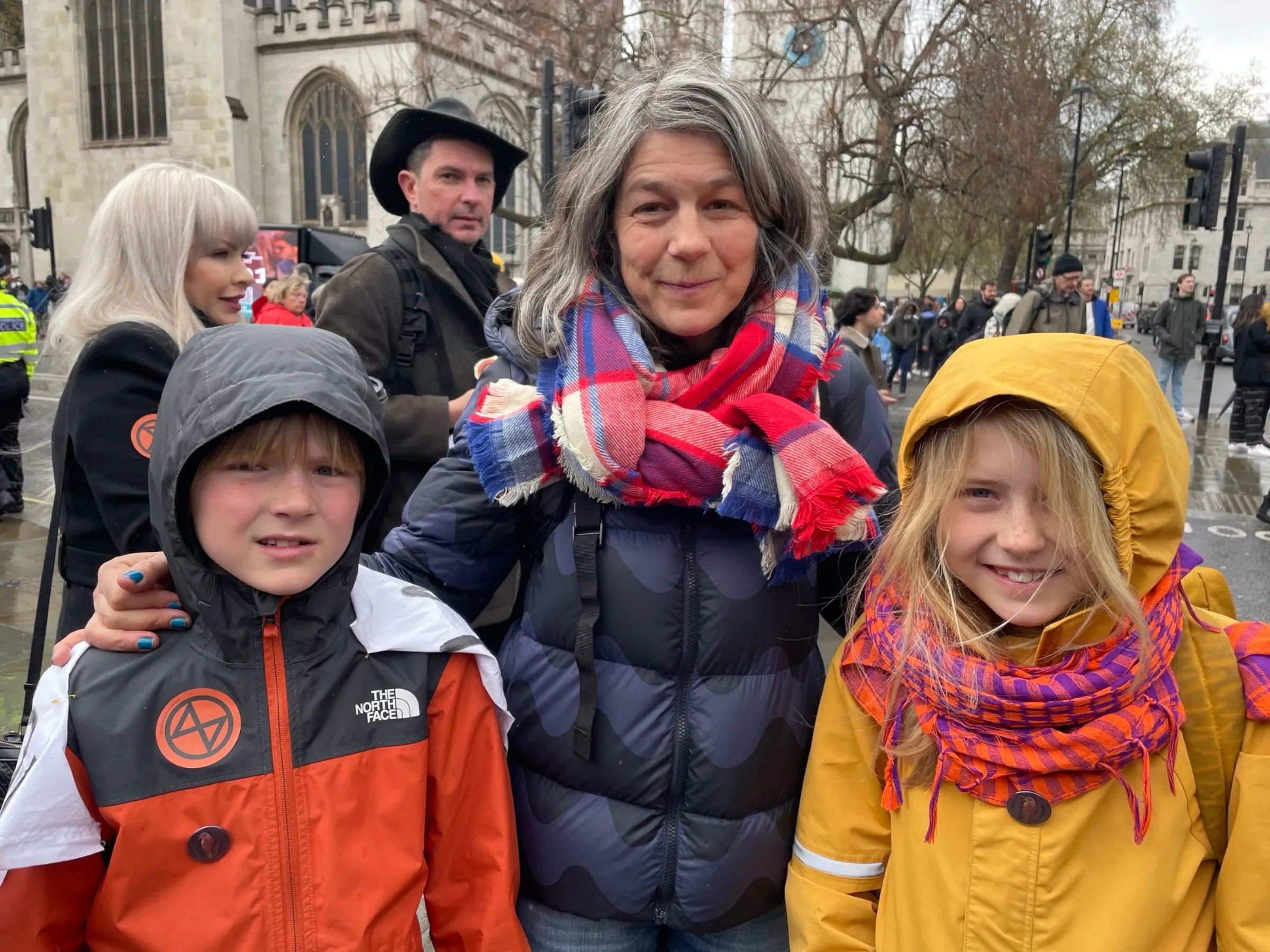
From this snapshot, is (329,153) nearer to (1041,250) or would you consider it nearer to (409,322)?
(1041,250)

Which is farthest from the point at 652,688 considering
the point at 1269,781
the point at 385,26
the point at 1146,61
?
the point at 385,26

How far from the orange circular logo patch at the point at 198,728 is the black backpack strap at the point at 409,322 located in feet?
5.24

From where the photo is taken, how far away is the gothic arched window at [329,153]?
3019 centimetres

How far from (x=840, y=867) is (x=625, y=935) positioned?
39 cm

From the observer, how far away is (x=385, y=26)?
2895 centimetres

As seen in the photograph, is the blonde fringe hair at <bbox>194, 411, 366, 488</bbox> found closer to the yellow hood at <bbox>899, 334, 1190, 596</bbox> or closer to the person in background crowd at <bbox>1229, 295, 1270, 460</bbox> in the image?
the yellow hood at <bbox>899, 334, 1190, 596</bbox>

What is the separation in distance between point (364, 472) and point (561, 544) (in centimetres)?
35

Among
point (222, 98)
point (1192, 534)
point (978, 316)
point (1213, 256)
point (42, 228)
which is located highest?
point (222, 98)

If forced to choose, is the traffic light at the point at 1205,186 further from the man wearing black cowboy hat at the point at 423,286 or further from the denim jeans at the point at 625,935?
the denim jeans at the point at 625,935

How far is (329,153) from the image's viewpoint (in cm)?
3072

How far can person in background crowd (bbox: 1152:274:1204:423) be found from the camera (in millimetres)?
12773

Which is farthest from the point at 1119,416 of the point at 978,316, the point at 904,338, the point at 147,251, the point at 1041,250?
the point at 1041,250

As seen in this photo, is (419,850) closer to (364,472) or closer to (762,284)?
(364,472)

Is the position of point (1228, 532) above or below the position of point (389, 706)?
below
